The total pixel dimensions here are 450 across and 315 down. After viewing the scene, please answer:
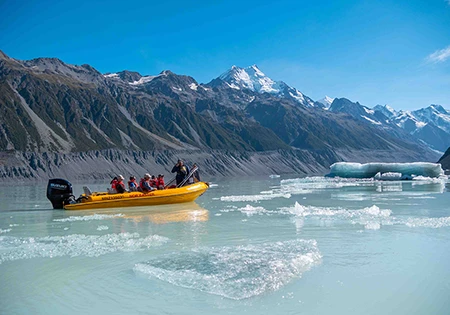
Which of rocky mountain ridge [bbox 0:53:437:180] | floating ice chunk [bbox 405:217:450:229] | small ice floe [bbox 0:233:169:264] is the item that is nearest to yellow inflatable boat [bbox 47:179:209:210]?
small ice floe [bbox 0:233:169:264]

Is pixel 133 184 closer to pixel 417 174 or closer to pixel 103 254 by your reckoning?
pixel 103 254

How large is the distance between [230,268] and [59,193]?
14.6m

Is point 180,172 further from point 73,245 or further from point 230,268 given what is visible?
point 230,268

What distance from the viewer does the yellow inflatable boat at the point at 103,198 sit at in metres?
19.3

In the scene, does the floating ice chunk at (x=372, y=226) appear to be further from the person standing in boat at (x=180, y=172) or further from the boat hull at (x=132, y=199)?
the person standing in boat at (x=180, y=172)

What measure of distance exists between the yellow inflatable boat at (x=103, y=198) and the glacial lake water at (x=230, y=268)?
512 cm

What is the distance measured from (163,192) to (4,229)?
791 cm

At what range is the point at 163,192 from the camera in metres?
20.2

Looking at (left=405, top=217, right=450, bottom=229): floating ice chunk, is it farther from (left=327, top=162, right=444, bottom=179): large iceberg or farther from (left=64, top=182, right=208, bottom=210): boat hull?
(left=327, top=162, right=444, bottom=179): large iceberg

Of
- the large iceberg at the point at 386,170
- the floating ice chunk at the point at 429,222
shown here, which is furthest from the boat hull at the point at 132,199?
the large iceberg at the point at 386,170

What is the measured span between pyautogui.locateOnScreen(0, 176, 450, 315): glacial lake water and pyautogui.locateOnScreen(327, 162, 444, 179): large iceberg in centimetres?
4846

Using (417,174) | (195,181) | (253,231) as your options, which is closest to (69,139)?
(417,174)

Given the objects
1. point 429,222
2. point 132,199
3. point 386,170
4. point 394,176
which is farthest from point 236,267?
point 386,170

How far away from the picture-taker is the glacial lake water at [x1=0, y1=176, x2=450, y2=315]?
5.92 m
